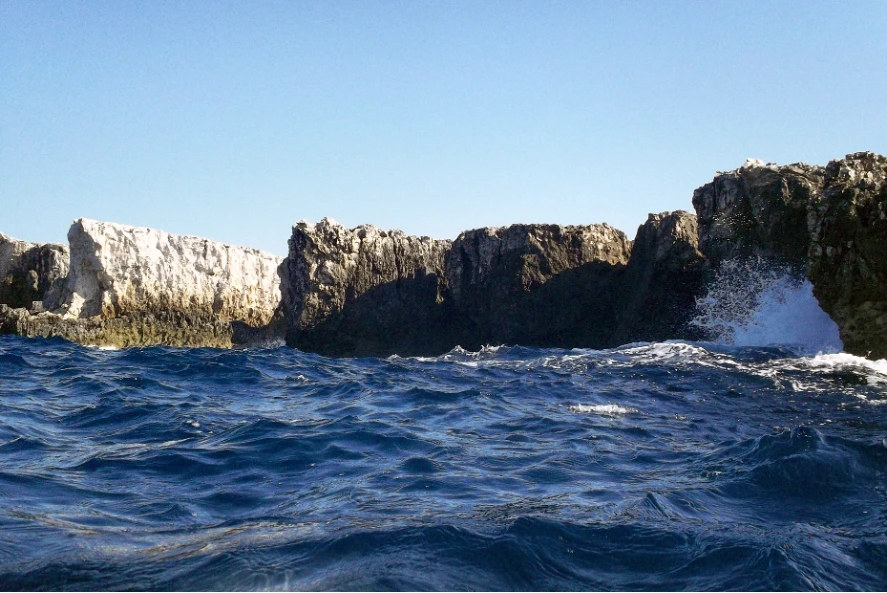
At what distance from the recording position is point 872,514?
5.55 metres

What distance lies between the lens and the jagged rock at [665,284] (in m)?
25.4

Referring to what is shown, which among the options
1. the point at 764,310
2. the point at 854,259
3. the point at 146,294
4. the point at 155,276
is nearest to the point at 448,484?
the point at 854,259

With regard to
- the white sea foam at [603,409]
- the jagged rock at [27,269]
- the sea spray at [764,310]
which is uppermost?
the jagged rock at [27,269]

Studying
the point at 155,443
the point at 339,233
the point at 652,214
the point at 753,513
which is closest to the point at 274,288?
the point at 339,233

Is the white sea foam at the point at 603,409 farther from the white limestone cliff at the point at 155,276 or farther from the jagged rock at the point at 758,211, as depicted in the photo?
the white limestone cliff at the point at 155,276

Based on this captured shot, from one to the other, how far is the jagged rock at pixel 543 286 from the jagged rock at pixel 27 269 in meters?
20.0

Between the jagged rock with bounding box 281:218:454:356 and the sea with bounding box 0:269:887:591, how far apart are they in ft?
59.9

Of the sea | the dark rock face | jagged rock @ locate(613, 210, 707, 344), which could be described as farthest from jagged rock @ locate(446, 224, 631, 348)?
the sea

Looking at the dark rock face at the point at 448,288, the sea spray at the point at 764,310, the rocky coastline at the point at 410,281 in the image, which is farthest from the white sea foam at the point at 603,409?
the dark rock face at the point at 448,288

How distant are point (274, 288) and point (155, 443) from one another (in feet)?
112

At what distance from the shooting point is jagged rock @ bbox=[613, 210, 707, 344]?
25.4 meters

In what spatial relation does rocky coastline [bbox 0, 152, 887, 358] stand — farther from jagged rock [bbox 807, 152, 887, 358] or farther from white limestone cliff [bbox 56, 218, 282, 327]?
jagged rock [bbox 807, 152, 887, 358]

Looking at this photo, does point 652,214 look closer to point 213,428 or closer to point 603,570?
point 213,428

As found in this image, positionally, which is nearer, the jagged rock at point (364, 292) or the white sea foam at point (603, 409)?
the white sea foam at point (603, 409)
